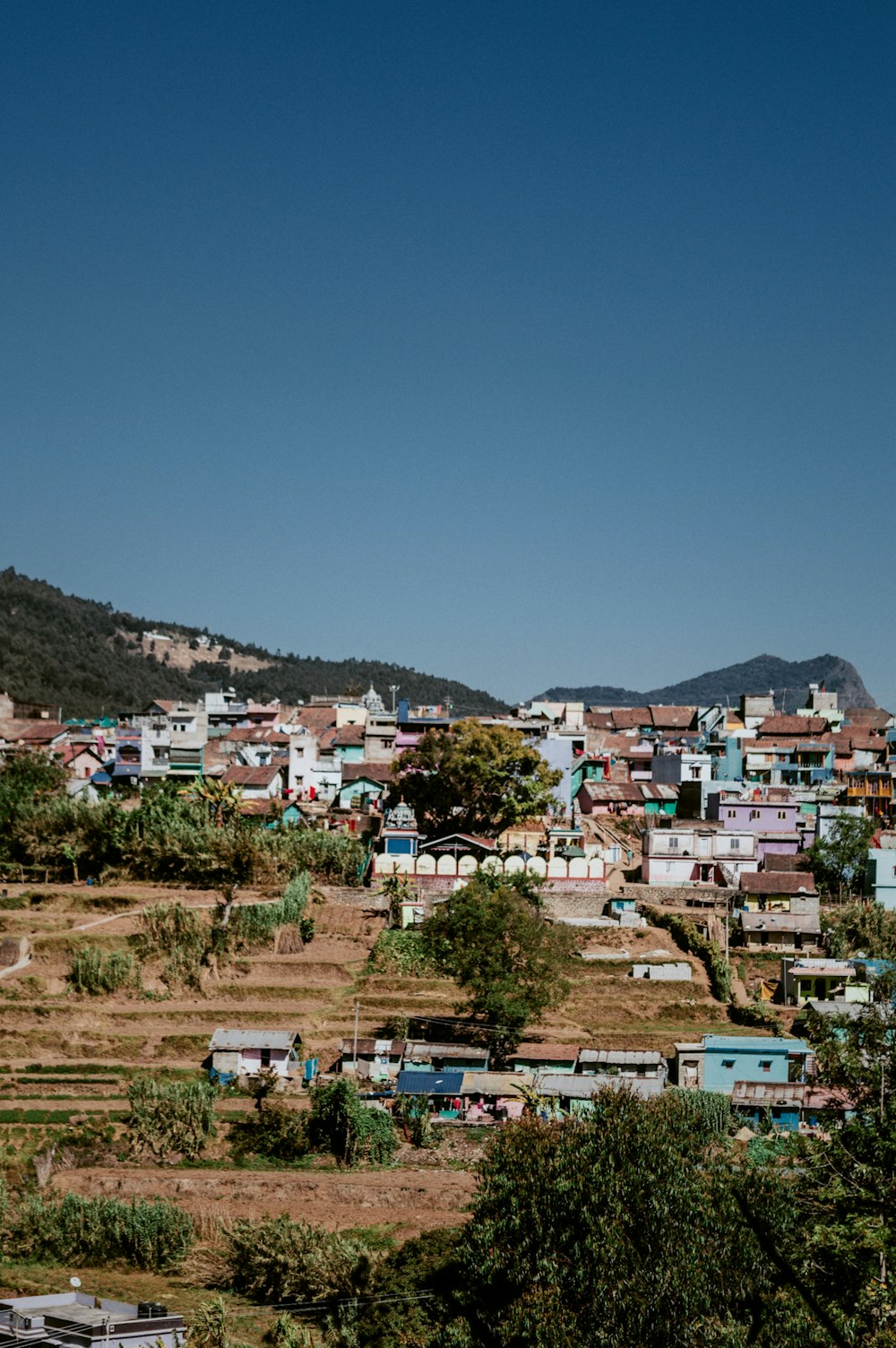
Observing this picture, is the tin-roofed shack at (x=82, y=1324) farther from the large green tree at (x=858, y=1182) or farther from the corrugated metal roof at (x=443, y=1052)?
the corrugated metal roof at (x=443, y=1052)

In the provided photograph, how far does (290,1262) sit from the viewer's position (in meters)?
23.0

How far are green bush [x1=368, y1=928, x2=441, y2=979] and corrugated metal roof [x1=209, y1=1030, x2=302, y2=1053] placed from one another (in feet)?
17.3

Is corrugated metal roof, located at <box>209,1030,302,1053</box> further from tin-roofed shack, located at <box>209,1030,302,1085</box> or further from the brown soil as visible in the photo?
the brown soil

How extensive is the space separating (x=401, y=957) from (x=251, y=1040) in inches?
270

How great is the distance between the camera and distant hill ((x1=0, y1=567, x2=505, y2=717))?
117000mm

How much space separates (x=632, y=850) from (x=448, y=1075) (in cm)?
2150

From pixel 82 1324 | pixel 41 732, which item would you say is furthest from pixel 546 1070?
pixel 41 732

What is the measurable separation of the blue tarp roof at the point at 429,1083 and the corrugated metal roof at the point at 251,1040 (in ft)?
9.87

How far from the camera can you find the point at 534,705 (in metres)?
90.7

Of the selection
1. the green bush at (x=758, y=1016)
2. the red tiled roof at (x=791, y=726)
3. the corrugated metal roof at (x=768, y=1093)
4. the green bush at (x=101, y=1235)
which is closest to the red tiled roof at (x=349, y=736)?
the red tiled roof at (x=791, y=726)

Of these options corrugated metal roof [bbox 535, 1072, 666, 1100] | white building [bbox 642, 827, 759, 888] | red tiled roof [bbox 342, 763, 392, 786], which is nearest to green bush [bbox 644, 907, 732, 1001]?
white building [bbox 642, 827, 759, 888]

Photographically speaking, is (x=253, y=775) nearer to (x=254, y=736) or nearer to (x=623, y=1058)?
(x=254, y=736)

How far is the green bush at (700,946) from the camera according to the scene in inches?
1451

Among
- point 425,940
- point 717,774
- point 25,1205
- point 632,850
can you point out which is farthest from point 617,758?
point 25,1205
